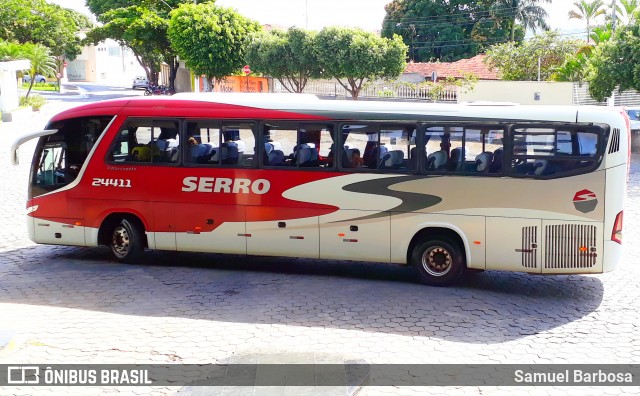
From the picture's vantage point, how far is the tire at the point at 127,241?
13070 mm

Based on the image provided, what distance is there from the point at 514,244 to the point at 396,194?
1.82m

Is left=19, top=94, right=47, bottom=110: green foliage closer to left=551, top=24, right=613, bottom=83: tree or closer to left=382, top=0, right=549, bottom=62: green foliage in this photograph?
left=382, top=0, right=549, bottom=62: green foliage

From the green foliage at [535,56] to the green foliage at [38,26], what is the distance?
45142mm

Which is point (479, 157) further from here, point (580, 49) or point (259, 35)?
point (259, 35)

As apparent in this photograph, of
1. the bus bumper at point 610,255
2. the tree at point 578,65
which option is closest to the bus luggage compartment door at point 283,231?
the bus bumper at point 610,255

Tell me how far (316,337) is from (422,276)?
2.98 m

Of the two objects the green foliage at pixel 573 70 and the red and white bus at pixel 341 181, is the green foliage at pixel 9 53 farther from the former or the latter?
the red and white bus at pixel 341 181

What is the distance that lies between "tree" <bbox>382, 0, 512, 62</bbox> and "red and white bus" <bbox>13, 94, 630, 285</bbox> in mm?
49412

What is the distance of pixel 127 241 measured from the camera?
518 inches

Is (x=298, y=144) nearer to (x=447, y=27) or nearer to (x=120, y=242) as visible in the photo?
(x=120, y=242)

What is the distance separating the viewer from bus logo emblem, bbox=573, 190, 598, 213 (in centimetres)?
1070

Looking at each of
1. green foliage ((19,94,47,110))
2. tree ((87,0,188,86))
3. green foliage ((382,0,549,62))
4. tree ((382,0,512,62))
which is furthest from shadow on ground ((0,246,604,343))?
green foliage ((382,0,549,62))

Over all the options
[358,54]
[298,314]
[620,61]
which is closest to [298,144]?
[298,314]

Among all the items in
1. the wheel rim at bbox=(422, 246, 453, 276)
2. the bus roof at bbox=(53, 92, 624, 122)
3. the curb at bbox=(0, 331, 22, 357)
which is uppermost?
the bus roof at bbox=(53, 92, 624, 122)
